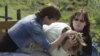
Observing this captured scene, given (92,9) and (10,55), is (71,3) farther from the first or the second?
(10,55)

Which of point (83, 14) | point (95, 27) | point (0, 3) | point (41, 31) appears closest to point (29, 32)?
point (41, 31)

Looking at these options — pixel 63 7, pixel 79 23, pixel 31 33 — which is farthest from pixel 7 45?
pixel 63 7

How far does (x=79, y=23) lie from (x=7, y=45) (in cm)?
91

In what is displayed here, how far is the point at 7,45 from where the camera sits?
416 cm

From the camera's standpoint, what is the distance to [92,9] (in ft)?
27.7

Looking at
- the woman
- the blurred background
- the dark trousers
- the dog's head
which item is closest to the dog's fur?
the dog's head

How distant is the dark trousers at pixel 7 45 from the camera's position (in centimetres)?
412

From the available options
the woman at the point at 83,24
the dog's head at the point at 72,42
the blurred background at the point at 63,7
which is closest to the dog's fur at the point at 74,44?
the dog's head at the point at 72,42

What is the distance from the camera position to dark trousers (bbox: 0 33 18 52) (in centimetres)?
412

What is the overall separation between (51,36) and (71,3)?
18.5ft

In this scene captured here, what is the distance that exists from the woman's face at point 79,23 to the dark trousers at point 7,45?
78cm

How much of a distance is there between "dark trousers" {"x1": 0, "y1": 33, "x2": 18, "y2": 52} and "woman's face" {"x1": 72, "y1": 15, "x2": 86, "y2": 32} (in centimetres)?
78

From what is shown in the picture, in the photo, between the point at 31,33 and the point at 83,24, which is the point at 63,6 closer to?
the point at 83,24

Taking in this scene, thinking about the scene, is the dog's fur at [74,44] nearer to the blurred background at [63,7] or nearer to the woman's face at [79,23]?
the woman's face at [79,23]
